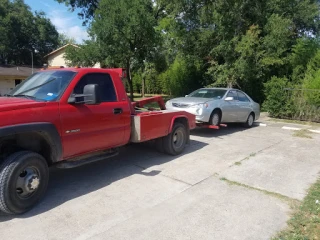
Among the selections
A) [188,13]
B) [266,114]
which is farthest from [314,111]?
[188,13]

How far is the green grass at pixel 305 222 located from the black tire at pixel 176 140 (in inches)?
117

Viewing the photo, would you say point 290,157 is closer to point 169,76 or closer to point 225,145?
point 225,145

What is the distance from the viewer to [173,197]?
425 centimetres

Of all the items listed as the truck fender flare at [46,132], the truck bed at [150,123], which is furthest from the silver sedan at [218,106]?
the truck fender flare at [46,132]

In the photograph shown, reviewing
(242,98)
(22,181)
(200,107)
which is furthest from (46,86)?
(242,98)

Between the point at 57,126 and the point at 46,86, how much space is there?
30.5 inches

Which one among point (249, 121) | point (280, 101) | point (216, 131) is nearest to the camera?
point (216, 131)

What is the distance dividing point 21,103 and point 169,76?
21.9 meters

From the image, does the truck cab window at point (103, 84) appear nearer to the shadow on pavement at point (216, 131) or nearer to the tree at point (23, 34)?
the shadow on pavement at point (216, 131)

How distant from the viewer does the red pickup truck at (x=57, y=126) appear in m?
3.47

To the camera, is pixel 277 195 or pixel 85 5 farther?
pixel 85 5

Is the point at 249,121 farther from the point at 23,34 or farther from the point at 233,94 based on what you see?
the point at 23,34

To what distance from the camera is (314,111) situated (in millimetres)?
12914

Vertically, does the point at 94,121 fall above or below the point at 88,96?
below
